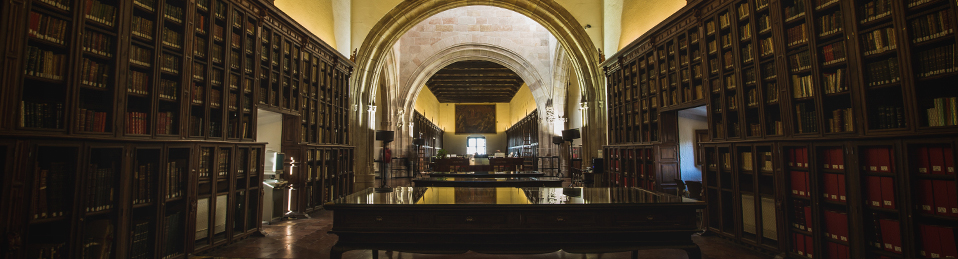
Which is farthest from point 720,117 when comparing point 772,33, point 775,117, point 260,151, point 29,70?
point 29,70

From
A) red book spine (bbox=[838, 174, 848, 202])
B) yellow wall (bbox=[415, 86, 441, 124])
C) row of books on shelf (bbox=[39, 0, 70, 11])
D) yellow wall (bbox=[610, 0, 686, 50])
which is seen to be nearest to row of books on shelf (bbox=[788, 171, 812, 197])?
red book spine (bbox=[838, 174, 848, 202])

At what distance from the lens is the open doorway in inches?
247

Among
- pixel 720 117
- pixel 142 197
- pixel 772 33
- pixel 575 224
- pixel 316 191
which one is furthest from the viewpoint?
pixel 316 191

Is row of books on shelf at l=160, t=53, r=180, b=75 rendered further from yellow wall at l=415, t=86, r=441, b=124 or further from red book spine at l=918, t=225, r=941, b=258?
yellow wall at l=415, t=86, r=441, b=124

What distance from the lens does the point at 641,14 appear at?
23.5ft

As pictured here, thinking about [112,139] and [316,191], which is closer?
[112,139]

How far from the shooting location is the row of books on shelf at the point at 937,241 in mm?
2652

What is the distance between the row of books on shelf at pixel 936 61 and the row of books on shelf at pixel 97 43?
580 cm

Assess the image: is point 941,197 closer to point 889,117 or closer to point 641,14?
point 889,117

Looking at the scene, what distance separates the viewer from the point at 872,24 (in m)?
3.04

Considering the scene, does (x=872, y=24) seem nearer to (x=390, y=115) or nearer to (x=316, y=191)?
(x=316, y=191)

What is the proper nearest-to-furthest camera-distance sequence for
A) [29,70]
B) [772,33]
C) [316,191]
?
[29,70]
[772,33]
[316,191]

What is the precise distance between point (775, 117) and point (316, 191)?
6.17 metres

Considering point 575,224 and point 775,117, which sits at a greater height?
point 775,117
